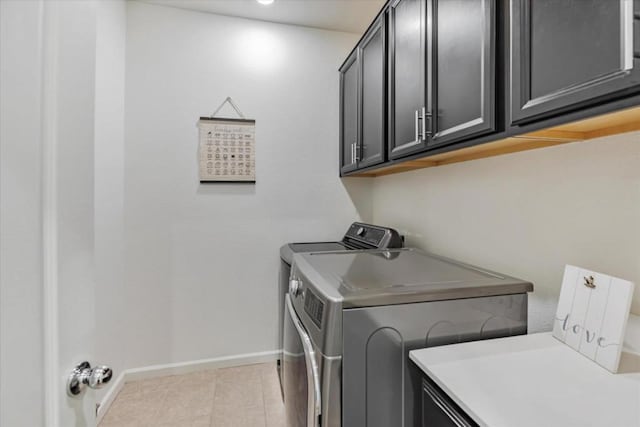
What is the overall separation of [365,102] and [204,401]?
7.37ft

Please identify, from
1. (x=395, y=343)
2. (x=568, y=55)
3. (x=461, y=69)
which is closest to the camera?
(x=568, y=55)

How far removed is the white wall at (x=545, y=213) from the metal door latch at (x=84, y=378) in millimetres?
1428

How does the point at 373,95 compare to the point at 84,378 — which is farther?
the point at 373,95

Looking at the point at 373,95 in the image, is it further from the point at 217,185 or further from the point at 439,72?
the point at 217,185

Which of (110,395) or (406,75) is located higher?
(406,75)

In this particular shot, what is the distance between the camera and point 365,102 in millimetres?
1980

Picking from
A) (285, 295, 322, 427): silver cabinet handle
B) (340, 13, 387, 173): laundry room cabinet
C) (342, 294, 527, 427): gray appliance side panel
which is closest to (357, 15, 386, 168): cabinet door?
(340, 13, 387, 173): laundry room cabinet

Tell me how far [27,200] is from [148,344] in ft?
7.04

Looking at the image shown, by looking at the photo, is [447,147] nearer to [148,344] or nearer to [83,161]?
[83,161]

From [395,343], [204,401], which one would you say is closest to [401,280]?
[395,343]

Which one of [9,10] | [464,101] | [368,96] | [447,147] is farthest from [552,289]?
[9,10]

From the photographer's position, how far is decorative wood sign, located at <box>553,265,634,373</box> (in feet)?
2.61

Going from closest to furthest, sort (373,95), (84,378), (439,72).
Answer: (84,378) → (439,72) → (373,95)

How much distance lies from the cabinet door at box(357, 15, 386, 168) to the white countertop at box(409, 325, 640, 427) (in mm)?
1128
